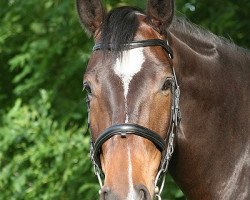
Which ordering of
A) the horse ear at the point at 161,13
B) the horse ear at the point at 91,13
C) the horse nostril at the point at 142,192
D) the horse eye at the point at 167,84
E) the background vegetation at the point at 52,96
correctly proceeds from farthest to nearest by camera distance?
the background vegetation at the point at 52,96, the horse ear at the point at 91,13, the horse ear at the point at 161,13, the horse eye at the point at 167,84, the horse nostril at the point at 142,192

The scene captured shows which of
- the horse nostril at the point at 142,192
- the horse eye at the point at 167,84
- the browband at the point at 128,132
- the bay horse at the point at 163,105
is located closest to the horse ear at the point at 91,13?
the bay horse at the point at 163,105

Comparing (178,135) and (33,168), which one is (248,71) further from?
(33,168)

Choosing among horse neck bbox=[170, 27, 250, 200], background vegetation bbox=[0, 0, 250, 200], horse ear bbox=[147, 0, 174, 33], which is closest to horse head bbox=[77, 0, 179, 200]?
horse ear bbox=[147, 0, 174, 33]

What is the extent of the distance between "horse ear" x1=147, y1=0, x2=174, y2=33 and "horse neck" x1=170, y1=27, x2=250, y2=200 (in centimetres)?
15

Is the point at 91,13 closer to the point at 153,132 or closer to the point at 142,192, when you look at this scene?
the point at 153,132

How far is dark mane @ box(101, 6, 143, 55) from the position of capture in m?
3.98

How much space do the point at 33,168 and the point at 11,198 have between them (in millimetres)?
344

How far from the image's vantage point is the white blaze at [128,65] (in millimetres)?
3877

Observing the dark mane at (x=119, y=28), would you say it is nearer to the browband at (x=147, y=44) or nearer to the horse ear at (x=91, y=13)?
the browband at (x=147, y=44)

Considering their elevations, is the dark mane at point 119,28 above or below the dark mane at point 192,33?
above

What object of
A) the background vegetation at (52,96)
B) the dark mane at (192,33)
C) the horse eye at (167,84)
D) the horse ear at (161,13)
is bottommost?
the background vegetation at (52,96)

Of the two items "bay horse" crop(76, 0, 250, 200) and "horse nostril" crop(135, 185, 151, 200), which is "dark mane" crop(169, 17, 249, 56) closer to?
"bay horse" crop(76, 0, 250, 200)

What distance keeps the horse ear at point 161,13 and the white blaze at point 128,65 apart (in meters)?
0.28

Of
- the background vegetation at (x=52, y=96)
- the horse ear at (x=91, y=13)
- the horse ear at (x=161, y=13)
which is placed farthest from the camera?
the background vegetation at (x=52, y=96)
